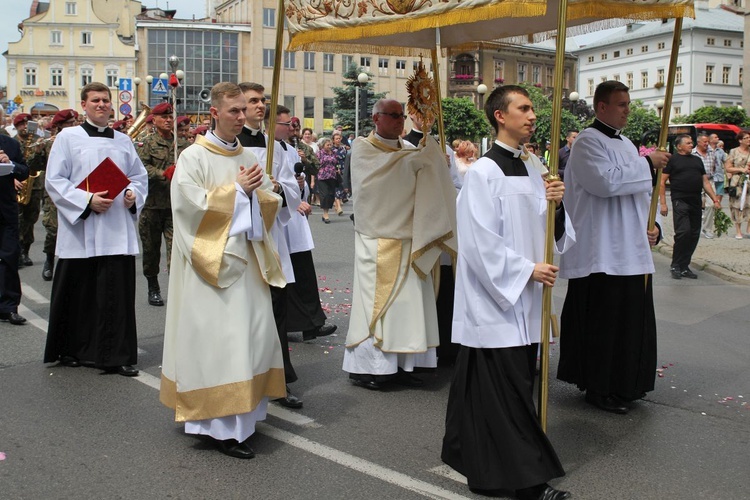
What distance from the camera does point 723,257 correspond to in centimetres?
1441

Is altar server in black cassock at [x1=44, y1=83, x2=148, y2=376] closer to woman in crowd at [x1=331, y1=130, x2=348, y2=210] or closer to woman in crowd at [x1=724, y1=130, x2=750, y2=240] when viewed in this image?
woman in crowd at [x1=724, y1=130, x2=750, y2=240]

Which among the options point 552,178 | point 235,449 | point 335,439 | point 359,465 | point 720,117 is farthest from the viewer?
point 720,117

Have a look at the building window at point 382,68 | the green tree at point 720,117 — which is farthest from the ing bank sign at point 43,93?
the green tree at point 720,117

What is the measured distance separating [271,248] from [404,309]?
4.96ft

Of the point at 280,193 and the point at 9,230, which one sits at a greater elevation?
the point at 280,193

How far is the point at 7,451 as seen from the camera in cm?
521

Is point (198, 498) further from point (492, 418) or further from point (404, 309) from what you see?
point (404, 309)

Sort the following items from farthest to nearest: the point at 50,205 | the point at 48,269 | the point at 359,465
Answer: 1. the point at 48,269
2. the point at 50,205
3. the point at 359,465

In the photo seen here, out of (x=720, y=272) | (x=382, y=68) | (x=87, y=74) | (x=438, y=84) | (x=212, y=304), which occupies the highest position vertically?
(x=382, y=68)

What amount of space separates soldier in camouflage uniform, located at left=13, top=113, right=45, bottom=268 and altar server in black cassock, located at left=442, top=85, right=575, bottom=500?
9.02 meters

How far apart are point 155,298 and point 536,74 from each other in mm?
80828

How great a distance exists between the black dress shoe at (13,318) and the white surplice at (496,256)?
18.5ft

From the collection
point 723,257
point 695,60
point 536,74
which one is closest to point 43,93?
point 536,74

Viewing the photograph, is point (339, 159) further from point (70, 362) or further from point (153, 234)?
point (70, 362)
